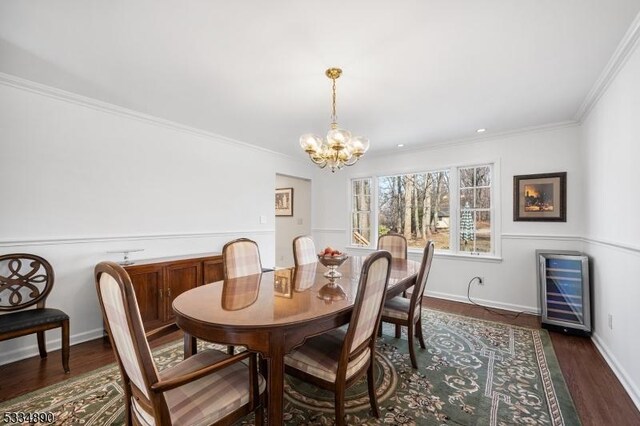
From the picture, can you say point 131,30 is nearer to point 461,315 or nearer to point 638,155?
point 638,155

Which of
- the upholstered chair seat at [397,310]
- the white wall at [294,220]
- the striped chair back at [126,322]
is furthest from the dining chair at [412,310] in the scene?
the white wall at [294,220]

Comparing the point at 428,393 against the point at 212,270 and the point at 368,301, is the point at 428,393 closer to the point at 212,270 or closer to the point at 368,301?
the point at 368,301

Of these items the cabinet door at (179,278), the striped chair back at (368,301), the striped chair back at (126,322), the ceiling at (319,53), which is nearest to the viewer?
the striped chair back at (126,322)

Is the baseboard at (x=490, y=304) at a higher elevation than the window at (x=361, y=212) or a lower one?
lower

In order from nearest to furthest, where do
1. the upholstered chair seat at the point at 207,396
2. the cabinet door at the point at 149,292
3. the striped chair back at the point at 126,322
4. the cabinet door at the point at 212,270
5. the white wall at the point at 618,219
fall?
1. the striped chair back at the point at 126,322
2. the upholstered chair seat at the point at 207,396
3. the white wall at the point at 618,219
4. the cabinet door at the point at 149,292
5. the cabinet door at the point at 212,270

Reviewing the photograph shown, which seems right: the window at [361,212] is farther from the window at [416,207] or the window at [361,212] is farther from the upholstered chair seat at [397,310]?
the upholstered chair seat at [397,310]

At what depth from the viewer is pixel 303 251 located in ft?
10.8

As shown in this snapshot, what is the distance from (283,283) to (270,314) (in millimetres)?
706

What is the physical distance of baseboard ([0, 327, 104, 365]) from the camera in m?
2.47

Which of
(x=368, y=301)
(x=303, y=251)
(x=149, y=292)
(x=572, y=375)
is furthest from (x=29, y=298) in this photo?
(x=572, y=375)

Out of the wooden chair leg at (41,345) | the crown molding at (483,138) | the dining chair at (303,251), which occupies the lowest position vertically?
the wooden chair leg at (41,345)

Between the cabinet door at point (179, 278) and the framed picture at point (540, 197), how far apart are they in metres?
4.23

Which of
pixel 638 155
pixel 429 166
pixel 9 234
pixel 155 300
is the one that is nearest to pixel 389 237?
pixel 429 166

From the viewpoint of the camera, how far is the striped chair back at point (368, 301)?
1.48m
